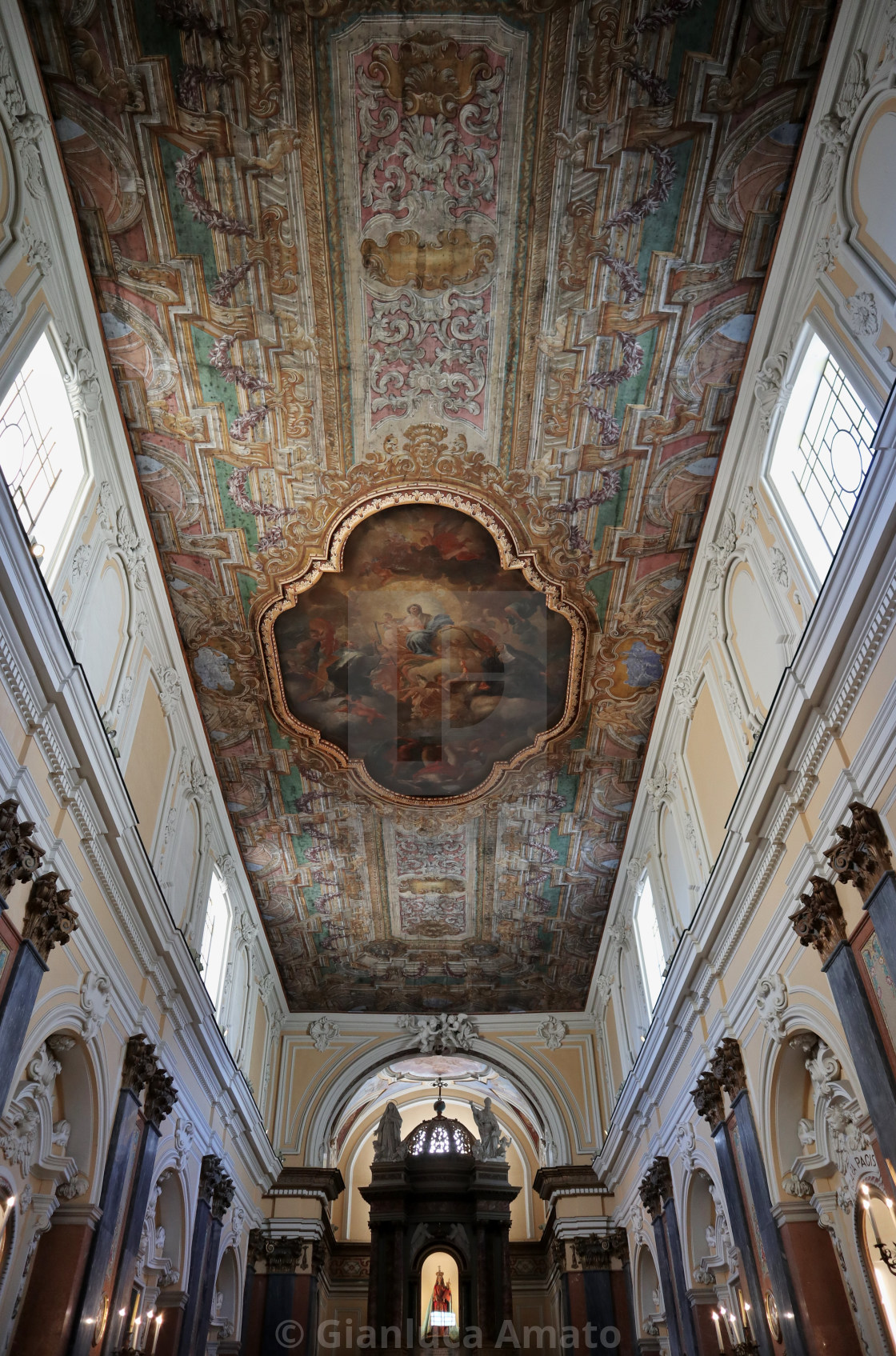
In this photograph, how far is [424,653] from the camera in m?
13.9

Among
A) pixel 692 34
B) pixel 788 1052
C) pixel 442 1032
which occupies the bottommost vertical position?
pixel 788 1052

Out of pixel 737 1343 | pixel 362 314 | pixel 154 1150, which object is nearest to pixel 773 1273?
pixel 737 1343

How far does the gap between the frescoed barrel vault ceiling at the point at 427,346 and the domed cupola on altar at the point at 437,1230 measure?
40.3 feet

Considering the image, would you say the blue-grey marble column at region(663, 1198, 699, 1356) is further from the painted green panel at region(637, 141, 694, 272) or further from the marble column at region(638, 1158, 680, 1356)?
the painted green panel at region(637, 141, 694, 272)

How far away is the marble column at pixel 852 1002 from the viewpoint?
713cm

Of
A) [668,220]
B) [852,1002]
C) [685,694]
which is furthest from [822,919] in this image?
[668,220]

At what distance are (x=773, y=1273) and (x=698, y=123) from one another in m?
11.1

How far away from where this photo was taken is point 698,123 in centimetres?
873

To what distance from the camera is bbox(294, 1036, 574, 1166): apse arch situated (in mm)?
20578

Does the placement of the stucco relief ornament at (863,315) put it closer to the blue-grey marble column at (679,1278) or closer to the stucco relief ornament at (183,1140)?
the blue-grey marble column at (679,1278)

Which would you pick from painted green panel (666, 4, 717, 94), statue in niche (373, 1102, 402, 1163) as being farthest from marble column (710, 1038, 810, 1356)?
statue in niche (373, 1102, 402, 1163)

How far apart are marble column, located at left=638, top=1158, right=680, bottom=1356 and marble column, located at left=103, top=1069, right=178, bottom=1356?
7406 mm

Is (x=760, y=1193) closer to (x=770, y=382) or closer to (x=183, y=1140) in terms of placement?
(x=183, y=1140)

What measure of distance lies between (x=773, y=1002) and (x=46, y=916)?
280 inches
